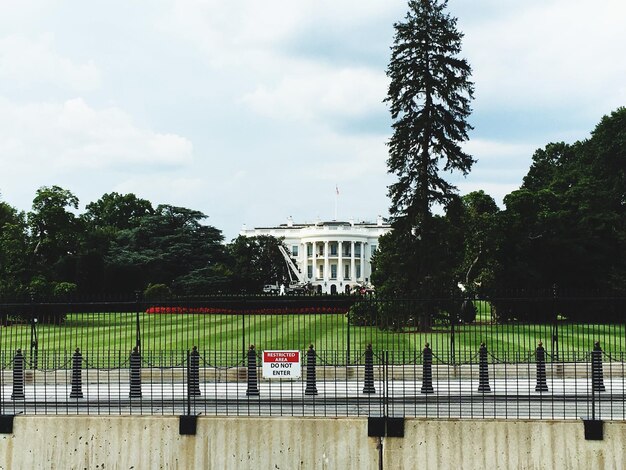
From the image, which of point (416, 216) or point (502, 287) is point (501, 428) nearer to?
point (416, 216)

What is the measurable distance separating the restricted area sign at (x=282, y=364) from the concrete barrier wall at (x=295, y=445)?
1.29m

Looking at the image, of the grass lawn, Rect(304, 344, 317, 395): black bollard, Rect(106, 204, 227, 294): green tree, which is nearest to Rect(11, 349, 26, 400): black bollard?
the grass lawn

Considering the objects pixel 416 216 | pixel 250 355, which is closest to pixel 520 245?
pixel 416 216

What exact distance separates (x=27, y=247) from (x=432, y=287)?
27271 millimetres

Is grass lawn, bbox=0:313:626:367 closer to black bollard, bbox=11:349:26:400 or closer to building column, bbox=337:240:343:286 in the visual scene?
black bollard, bbox=11:349:26:400

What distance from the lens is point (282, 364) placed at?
1397 centimetres

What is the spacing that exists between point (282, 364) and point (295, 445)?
172 cm

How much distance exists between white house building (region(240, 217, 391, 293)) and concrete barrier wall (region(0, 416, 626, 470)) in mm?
123880

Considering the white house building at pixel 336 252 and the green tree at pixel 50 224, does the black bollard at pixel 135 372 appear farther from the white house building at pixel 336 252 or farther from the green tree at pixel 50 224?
the white house building at pixel 336 252

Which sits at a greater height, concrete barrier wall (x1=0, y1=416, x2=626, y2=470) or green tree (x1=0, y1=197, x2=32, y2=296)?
green tree (x1=0, y1=197, x2=32, y2=296)

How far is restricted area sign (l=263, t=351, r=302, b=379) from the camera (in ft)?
45.7

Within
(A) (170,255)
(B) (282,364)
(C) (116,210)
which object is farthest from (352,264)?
(B) (282,364)

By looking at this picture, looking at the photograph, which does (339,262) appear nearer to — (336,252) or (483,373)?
(336,252)

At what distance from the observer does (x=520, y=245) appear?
49.9 m
